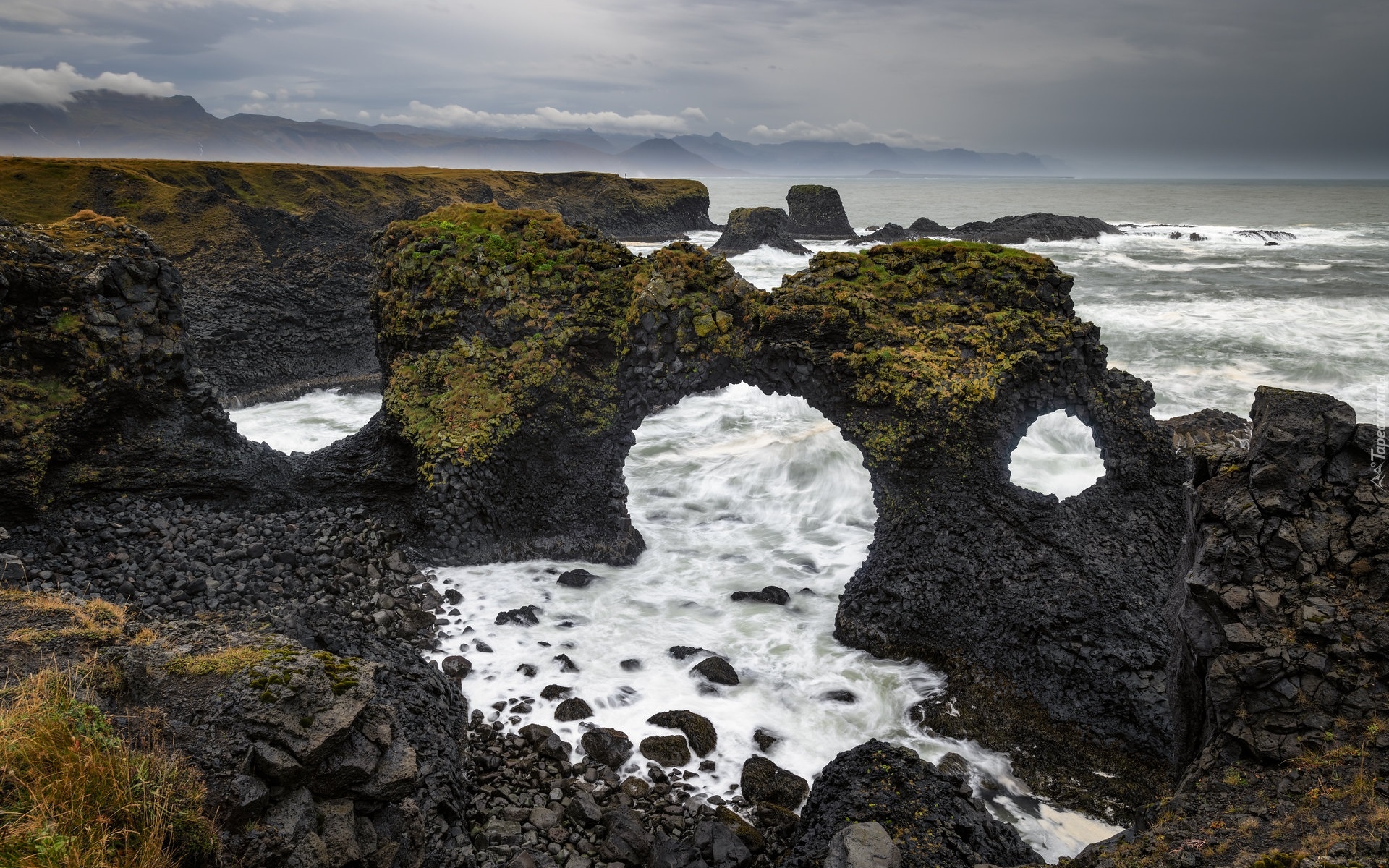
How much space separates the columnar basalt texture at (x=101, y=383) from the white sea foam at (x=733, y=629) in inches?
245

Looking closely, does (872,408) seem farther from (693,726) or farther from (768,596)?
(693,726)

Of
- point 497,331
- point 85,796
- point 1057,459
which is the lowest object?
point 1057,459

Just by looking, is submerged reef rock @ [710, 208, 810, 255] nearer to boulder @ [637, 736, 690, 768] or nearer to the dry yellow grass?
boulder @ [637, 736, 690, 768]

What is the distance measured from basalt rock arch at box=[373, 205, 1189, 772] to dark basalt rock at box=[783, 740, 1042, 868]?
3.99 m

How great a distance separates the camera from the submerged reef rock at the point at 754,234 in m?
73.0

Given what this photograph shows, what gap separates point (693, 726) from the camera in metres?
12.6

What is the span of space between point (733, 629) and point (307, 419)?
876 inches

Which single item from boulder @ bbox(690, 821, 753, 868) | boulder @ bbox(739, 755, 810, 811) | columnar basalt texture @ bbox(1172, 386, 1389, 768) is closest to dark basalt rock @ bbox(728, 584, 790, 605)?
boulder @ bbox(739, 755, 810, 811)

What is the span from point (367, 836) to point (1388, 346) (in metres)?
46.3

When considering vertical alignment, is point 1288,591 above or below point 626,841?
above

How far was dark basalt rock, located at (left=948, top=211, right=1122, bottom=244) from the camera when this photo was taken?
78625 mm

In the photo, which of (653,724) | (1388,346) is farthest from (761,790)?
(1388,346)

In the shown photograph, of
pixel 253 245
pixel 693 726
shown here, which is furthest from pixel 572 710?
pixel 253 245

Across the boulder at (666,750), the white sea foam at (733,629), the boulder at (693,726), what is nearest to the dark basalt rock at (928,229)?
the white sea foam at (733,629)
